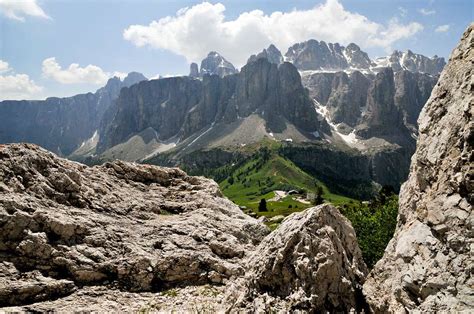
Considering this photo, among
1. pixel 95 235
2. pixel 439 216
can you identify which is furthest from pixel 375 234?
pixel 439 216

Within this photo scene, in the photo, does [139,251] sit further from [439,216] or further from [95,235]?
[439,216]

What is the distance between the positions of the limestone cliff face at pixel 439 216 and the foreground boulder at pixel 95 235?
1416cm

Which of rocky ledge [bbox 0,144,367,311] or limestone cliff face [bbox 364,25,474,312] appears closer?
limestone cliff face [bbox 364,25,474,312]

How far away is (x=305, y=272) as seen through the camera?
16.2m

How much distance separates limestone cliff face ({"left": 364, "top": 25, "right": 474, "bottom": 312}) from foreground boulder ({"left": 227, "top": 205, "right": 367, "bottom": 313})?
132 cm

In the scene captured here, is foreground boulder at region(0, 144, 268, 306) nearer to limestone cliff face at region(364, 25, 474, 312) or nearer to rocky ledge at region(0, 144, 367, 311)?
rocky ledge at region(0, 144, 367, 311)

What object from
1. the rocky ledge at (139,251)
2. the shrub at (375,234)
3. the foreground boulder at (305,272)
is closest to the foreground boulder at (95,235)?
the rocky ledge at (139,251)

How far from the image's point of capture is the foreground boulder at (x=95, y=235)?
72.0ft

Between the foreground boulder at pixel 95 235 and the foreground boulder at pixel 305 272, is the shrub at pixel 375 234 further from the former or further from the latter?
the foreground boulder at pixel 305 272

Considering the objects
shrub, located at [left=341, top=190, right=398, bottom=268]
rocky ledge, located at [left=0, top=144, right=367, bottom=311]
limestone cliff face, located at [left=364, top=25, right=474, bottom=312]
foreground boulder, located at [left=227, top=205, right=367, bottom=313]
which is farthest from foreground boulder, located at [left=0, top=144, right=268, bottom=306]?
shrub, located at [left=341, top=190, right=398, bottom=268]

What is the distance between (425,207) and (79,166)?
2705 cm

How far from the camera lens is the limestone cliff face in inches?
462

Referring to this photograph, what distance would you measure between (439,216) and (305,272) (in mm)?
6012

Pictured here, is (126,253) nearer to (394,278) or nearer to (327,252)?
(327,252)
